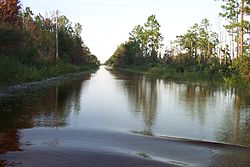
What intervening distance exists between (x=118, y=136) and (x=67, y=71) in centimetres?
4215

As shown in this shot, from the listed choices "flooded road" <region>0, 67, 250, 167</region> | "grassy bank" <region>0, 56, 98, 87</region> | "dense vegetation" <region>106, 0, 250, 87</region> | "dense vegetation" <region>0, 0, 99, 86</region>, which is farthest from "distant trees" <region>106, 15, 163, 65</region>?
"flooded road" <region>0, 67, 250, 167</region>

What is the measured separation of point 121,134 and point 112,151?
2.17 meters

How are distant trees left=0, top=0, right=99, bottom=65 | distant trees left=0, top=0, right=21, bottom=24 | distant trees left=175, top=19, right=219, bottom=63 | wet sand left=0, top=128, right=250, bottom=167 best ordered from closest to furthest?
wet sand left=0, top=128, right=250, bottom=167 → distant trees left=0, top=0, right=99, bottom=65 → distant trees left=0, top=0, right=21, bottom=24 → distant trees left=175, top=19, right=219, bottom=63

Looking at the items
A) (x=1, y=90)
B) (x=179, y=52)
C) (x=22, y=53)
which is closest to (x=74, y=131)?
(x=1, y=90)

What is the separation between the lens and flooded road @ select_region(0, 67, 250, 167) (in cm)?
797

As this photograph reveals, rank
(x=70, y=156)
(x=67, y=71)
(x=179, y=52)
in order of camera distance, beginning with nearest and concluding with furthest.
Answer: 1. (x=70, y=156)
2. (x=67, y=71)
3. (x=179, y=52)

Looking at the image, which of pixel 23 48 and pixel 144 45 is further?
pixel 144 45

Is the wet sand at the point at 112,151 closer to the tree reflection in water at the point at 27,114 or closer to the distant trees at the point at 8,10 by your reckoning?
the tree reflection in water at the point at 27,114

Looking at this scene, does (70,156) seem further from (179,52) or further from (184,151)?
(179,52)

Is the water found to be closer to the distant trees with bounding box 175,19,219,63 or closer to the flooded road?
the flooded road

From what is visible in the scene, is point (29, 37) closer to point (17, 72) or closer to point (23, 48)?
point (23, 48)

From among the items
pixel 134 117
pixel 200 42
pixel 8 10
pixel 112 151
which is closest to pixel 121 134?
pixel 112 151

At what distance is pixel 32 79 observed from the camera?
101 feet

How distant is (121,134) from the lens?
10.7m
